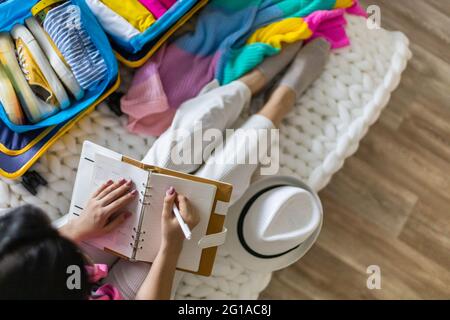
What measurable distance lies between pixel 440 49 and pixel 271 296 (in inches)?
28.9

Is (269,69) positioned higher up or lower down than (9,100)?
lower down

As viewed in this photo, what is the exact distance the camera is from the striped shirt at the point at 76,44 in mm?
872

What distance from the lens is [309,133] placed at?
1015 mm

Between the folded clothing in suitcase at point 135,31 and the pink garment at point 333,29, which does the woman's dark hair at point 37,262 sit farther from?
the pink garment at point 333,29

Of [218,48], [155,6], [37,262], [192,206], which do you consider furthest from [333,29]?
[37,262]

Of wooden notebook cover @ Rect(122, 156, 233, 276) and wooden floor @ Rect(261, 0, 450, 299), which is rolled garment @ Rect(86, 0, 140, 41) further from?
wooden floor @ Rect(261, 0, 450, 299)

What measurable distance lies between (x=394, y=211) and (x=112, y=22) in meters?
0.74

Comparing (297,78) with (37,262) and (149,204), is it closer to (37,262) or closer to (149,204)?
(149,204)

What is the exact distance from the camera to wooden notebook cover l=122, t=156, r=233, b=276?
0.81 m

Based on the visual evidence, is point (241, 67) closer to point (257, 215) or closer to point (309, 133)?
point (309, 133)

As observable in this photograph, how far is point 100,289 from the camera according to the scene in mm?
787

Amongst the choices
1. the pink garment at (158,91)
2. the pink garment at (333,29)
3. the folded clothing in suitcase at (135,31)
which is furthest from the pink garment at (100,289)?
the pink garment at (333,29)

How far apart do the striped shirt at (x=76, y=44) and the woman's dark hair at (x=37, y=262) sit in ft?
0.90

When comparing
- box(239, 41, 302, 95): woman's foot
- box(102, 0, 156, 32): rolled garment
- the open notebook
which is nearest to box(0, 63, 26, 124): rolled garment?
the open notebook
